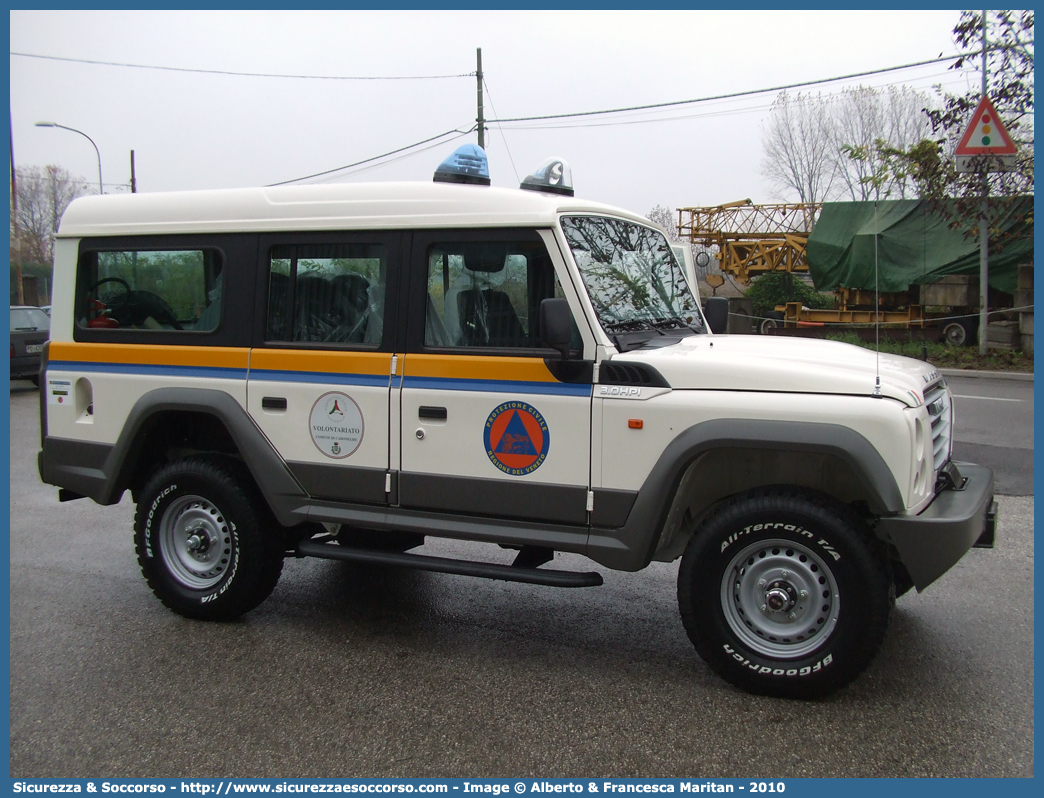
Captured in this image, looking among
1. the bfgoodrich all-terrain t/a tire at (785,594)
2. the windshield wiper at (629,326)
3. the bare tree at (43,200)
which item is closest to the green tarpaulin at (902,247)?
the windshield wiper at (629,326)

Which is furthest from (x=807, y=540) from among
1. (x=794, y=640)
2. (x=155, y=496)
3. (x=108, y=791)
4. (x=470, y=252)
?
(x=155, y=496)

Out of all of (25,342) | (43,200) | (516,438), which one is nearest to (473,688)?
(516,438)

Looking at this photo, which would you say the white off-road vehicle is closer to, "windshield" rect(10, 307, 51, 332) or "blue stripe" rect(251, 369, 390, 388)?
"blue stripe" rect(251, 369, 390, 388)

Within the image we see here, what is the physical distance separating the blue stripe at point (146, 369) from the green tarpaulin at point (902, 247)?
1519 cm

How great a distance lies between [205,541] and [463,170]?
250 centimetres

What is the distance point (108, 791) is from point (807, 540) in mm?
2921

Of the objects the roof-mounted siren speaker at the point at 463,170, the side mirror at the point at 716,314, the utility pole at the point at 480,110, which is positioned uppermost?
the utility pole at the point at 480,110

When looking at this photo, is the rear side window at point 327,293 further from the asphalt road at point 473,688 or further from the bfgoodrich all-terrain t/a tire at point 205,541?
the asphalt road at point 473,688

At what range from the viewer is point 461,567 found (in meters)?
4.21

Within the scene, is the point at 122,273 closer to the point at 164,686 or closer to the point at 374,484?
the point at 374,484

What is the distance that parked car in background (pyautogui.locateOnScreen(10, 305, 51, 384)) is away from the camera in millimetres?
16094

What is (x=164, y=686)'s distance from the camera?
396 centimetres

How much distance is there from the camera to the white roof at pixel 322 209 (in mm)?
4141

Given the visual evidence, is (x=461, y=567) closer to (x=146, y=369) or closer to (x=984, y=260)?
(x=146, y=369)
